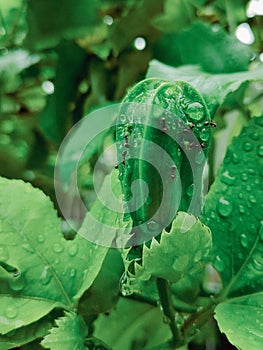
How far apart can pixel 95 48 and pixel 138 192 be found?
1.01ft

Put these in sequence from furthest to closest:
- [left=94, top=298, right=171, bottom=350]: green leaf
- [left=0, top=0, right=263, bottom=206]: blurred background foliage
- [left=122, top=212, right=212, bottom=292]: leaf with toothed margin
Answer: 1. [left=0, top=0, right=263, bottom=206]: blurred background foliage
2. [left=94, top=298, right=171, bottom=350]: green leaf
3. [left=122, top=212, right=212, bottom=292]: leaf with toothed margin

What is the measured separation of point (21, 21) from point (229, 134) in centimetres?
24

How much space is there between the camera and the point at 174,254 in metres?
0.26

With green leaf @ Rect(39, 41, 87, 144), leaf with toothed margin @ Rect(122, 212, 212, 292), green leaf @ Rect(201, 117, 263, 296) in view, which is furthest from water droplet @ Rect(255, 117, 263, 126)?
green leaf @ Rect(39, 41, 87, 144)

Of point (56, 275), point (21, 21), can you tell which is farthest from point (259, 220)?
point (21, 21)

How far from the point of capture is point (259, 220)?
0.32 meters

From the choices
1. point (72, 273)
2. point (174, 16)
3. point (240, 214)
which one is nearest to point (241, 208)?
point (240, 214)

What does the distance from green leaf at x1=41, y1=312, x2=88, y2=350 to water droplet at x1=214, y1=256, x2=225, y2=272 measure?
0.28 ft

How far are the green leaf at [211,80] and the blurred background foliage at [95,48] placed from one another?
0.29 ft

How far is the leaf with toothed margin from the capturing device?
252 millimetres

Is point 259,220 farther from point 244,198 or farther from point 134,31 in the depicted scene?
point 134,31

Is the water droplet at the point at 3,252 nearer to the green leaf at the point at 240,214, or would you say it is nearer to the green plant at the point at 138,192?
the green plant at the point at 138,192

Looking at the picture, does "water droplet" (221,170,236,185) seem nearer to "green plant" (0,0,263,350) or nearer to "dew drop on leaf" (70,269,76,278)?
"green plant" (0,0,263,350)

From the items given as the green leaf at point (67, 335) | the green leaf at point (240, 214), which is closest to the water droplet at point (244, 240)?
the green leaf at point (240, 214)
